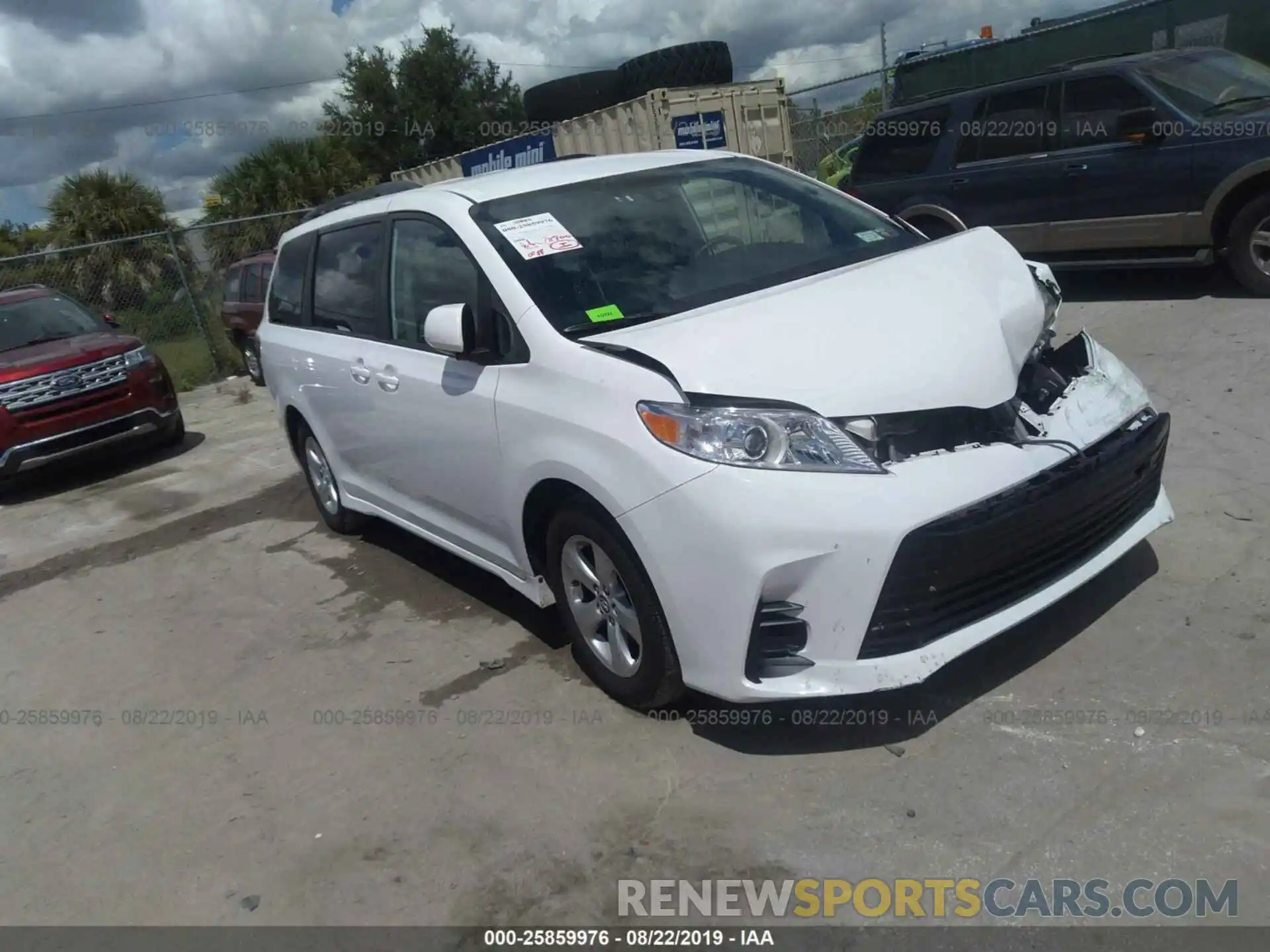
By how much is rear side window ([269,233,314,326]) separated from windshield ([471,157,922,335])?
1987 mm

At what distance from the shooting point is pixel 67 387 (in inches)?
356

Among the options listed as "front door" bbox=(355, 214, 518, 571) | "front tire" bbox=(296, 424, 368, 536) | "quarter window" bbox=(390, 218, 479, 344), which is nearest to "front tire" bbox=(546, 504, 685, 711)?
"front door" bbox=(355, 214, 518, 571)

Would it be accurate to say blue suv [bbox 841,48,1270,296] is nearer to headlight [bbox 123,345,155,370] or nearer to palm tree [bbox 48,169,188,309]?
headlight [bbox 123,345,155,370]

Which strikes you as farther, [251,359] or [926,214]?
[251,359]

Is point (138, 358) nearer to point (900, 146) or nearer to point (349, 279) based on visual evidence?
point (349, 279)

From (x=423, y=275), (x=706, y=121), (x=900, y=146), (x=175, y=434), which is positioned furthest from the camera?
(x=706, y=121)

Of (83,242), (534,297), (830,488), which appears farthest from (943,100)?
(83,242)

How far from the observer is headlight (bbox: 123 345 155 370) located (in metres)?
9.48

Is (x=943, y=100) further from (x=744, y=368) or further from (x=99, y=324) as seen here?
(x=99, y=324)

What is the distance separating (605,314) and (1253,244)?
585 centimetres

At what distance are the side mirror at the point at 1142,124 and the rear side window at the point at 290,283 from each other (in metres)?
5.94

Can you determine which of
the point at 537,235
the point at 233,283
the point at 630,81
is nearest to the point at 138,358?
the point at 233,283

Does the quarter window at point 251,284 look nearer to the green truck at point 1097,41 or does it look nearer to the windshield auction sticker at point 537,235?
the green truck at point 1097,41

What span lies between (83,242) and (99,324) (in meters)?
15.6
